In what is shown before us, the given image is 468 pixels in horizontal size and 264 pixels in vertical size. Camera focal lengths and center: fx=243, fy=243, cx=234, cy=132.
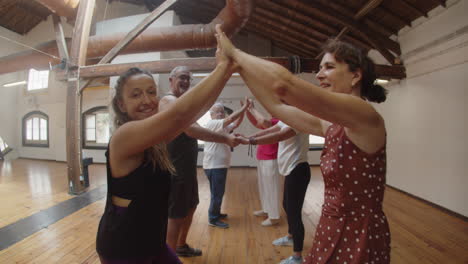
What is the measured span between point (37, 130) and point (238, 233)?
11.1 metres

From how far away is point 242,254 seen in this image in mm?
2650

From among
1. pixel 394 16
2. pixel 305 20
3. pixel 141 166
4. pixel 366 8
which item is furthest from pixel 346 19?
pixel 141 166

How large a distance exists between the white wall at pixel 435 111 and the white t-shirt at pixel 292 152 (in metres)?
3.11

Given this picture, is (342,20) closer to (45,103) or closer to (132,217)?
(132,217)

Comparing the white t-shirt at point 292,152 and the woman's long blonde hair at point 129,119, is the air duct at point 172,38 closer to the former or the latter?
the white t-shirt at point 292,152

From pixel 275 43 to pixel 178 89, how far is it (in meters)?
7.51

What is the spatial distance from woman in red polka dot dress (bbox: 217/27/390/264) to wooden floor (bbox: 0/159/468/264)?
1.86m

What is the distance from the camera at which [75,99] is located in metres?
4.74

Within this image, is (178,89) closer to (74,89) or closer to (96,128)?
(74,89)

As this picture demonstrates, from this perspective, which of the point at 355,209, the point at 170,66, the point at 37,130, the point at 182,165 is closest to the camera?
the point at 355,209

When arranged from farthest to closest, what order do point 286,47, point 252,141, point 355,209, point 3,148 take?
point 286,47
point 3,148
point 252,141
point 355,209

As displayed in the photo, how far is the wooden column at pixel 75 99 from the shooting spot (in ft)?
15.0

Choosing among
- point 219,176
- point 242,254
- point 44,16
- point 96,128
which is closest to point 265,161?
point 219,176

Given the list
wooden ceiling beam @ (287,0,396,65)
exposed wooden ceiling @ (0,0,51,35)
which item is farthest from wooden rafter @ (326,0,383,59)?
exposed wooden ceiling @ (0,0,51,35)
